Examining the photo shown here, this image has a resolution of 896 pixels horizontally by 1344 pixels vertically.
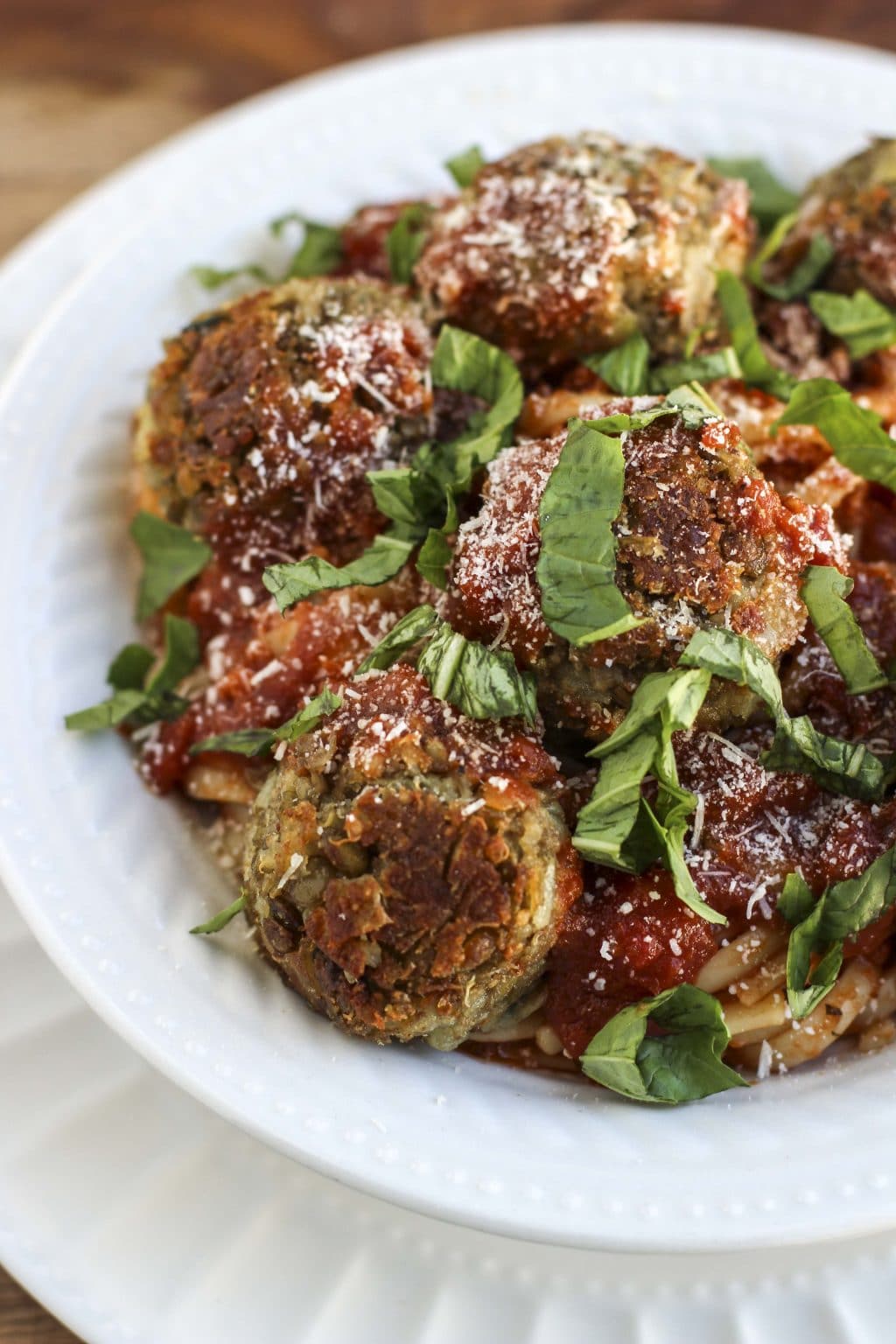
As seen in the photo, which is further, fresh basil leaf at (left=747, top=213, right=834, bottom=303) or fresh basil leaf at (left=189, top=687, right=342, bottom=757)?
fresh basil leaf at (left=747, top=213, right=834, bottom=303)

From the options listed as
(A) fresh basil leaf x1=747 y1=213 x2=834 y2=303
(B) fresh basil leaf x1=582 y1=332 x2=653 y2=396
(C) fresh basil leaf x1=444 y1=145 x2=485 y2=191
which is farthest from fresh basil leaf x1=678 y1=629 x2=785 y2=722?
(C) fresh basil leaf x1=444 y1=145 x2=485 y2=191

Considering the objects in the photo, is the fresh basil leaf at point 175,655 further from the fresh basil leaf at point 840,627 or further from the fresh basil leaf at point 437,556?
the fresh basil leaf at point 840,627

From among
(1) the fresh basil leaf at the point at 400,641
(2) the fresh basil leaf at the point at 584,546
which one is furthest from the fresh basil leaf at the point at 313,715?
(2) the fresh basil leaf at the point at 584,546

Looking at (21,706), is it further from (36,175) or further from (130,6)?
(130,6)

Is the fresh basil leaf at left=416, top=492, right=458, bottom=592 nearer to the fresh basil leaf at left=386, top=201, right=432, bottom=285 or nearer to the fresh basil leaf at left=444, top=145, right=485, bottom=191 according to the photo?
the fresh basil leaf at left=386, top=201, right=432, bottom=285

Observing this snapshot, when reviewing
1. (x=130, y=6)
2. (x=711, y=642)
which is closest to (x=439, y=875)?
(x=711, y=642)

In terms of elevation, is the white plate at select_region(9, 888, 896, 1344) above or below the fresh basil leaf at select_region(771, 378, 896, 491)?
below
